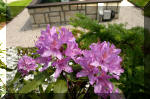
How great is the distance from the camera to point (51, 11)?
193 inches

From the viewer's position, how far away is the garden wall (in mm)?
4797

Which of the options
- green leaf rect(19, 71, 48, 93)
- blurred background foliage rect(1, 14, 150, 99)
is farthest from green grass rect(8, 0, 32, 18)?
green leaf rect(19, 71, 48, 93)

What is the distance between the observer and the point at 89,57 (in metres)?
0.62

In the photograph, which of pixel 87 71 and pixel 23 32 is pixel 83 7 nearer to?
pixel 23 32

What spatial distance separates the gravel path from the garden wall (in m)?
0.39

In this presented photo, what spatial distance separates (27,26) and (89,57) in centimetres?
539

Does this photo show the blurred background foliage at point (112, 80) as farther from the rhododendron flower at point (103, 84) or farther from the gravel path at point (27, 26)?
the gravel path at point (27, 26)

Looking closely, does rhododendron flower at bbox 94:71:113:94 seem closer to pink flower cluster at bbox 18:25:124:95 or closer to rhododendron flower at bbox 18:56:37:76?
pink flower cluster at bbox 18:25:124:95

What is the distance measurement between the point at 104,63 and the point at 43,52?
288mm

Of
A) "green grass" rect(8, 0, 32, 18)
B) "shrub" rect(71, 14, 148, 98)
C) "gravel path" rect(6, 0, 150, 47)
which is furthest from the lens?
"green grass" rect(8, 0, 32, 18)

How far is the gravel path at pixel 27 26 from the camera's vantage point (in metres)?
4.34

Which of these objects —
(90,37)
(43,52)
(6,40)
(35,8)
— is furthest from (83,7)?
(43,52)

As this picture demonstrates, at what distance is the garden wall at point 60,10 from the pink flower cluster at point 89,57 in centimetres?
437

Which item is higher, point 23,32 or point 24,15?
point 24,15
